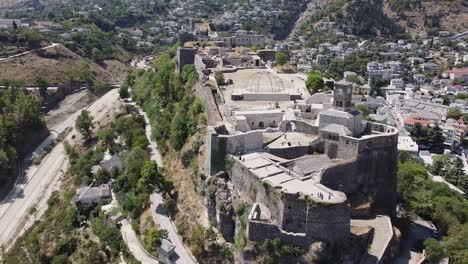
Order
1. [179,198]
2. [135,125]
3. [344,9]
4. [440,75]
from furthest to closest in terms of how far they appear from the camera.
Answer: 1. [344,9]
2. [440,75]
3. [135,125]
4. [179,198]

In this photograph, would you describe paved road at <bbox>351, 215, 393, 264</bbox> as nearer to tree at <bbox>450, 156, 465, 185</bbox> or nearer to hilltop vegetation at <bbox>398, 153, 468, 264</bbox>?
hilltop vegetation at <bbox>398, 153, 468, 264</bbox>

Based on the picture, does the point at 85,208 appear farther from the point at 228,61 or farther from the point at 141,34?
the point at 141,34

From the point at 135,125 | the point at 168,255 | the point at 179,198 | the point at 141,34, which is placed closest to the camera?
the point at 168,255

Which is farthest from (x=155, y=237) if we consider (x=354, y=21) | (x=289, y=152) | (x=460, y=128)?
(x=354, y=21)

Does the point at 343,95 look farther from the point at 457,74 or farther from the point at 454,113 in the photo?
the point at 457,74

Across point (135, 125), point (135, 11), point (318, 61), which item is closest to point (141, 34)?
point (135, 11)

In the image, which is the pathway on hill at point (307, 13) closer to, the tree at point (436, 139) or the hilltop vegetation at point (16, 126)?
the tree at point (436, 139)

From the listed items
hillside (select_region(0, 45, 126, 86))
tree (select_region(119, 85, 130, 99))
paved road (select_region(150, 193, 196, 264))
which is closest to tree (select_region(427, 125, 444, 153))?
paved road (select_region(150, 193, 196, 264))

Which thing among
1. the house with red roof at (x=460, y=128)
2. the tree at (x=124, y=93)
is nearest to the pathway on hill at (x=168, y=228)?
the tree at (x=124, y=93)

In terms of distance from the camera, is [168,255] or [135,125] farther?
[135,125]
